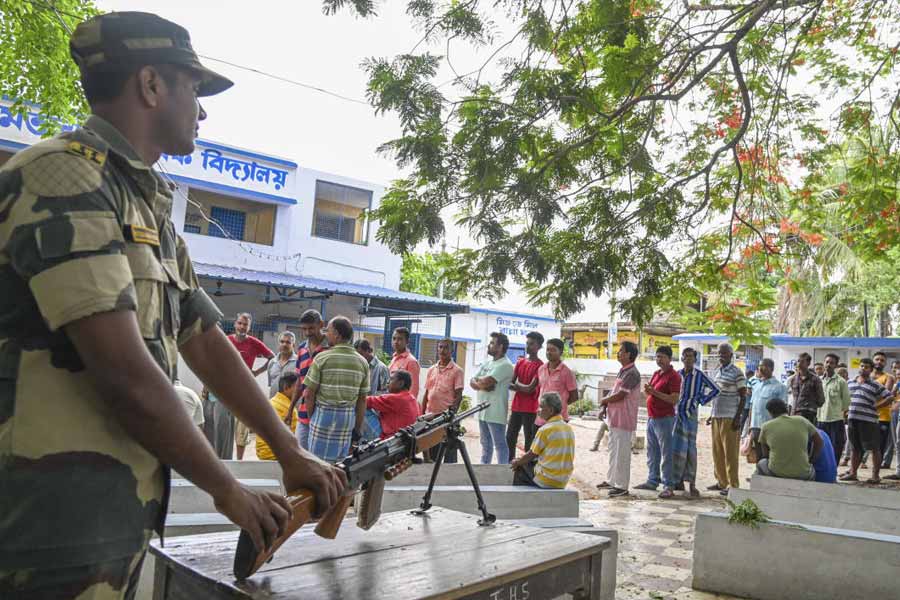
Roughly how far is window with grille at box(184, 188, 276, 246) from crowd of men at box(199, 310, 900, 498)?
23.8 ft

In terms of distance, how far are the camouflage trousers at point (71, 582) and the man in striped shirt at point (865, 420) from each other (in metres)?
11.1

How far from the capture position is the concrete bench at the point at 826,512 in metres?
5.45

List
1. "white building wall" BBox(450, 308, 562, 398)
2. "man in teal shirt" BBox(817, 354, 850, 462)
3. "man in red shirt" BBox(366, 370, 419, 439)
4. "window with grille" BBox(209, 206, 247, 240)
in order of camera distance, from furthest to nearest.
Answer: "white building wall" BBox(450, 308, 562, 398) → "window with grille" BBox(209, 206, 247, 240) → "man in teal shirt" BBox(817, 354, 850, 462) → "man in red shirt" BBox(366, 370, 419, 439)

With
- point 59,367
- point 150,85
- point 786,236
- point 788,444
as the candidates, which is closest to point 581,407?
point 786,236

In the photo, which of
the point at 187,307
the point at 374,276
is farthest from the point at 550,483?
the point at 374,276

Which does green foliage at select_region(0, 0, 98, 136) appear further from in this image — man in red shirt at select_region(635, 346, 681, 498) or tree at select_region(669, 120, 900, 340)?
man in red shirt at select_region(635, 346, 681, 498)

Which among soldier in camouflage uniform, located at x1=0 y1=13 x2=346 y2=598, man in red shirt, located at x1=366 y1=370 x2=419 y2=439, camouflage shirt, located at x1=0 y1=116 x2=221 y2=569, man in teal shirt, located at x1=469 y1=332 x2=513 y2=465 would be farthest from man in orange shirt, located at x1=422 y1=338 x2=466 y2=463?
camouflage shirt, located at x1=0 y1=116 x2=221 y2=569

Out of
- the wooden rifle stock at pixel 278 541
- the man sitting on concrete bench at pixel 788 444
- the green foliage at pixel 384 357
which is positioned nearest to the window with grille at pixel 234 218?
the green foliage at pixel 384 357

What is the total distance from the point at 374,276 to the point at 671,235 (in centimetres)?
1205

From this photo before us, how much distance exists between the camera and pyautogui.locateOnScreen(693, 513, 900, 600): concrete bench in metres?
4.19

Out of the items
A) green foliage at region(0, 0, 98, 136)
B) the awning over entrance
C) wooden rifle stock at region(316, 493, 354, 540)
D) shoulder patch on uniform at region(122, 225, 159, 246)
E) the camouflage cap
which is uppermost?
green foliage at region(0, 0, 98, 136)

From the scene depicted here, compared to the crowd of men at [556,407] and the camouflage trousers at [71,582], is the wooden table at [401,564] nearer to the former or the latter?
the camouflage trousers at [71,582]

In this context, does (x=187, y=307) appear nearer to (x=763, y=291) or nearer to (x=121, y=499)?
(x=121, y=499)

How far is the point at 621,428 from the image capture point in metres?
8.05
